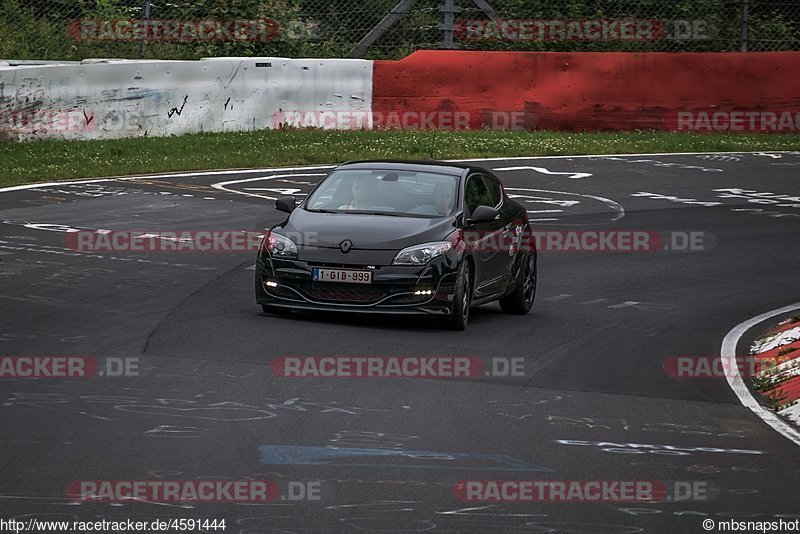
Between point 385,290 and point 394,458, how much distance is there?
4484 millimetres

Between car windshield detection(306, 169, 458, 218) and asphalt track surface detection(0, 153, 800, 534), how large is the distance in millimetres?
1021

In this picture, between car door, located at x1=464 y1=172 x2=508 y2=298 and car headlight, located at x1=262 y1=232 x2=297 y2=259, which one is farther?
car door, located at x1=464 y1=172 x2=508 y2=298

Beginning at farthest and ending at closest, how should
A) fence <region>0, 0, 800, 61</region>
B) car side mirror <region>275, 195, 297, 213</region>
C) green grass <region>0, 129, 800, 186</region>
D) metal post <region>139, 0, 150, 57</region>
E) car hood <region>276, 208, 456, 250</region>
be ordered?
1. fence <region>0, 0, 800, 61</region>
2. metal post <region>139, 0, 150, 57</region>
3. green grass <region>0, 129, 800, 186</region>
4. car side mirror <region>275, 195, 297, 213</region>
5. car hood <region>276, 208, 456, 250</region>

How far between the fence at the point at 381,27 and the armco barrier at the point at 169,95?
273 centimetres

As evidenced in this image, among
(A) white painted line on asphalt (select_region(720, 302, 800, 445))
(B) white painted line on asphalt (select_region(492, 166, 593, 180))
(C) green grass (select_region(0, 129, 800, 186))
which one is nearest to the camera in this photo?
(A) white painted line on asphalt (select_region(720, 302, 800, 445))

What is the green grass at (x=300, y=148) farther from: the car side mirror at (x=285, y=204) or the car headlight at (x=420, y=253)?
the car headlight at (x=420, y=253)

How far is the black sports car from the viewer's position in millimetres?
12250

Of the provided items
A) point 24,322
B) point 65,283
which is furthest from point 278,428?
point 65,283

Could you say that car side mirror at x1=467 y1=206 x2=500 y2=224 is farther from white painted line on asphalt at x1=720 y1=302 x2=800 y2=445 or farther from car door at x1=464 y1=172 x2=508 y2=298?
white painted line on asphalt at x1=720 y1=302 x2=800 y2=445

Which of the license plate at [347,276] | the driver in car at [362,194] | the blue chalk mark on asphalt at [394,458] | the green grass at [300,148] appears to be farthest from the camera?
the green grass at [300,148]

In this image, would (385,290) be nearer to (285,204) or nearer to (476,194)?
(285,204)

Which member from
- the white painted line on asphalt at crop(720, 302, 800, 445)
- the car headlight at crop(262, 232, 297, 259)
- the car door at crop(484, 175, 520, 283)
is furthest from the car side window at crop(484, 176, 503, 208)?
the white painted line on asphalt at crop(720, 302, 800, 445)

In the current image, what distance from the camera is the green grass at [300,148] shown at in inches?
930

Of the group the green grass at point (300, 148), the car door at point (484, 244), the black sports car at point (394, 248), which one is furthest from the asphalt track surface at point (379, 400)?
the green grass at point (300, 148)
